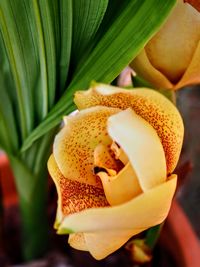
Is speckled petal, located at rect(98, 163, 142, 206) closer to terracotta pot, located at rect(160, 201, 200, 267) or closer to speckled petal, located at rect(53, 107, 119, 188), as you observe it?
speckled petal, located at rect(53, 107, 119, 188)

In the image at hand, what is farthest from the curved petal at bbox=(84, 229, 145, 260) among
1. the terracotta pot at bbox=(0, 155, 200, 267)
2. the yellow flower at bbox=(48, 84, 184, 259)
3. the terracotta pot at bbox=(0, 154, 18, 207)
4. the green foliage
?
the terracotta pot at bbox=(0, 154, 18, 207)

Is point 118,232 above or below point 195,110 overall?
above

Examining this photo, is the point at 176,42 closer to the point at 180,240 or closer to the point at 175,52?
the point at 175,52

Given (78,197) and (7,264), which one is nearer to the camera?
(78,197)

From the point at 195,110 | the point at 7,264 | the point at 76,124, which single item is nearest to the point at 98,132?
the point at 76,124

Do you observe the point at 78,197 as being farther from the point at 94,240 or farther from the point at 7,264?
the point at 7,264

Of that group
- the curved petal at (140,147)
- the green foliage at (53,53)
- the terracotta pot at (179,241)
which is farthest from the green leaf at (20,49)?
the terracotta pot at (179,241)

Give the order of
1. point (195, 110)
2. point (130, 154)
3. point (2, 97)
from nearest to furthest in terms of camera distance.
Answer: point (130, 154)
point (2, 97)
point (195, 110)

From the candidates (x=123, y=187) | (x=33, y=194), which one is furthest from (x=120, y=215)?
(x=33, y=194)
